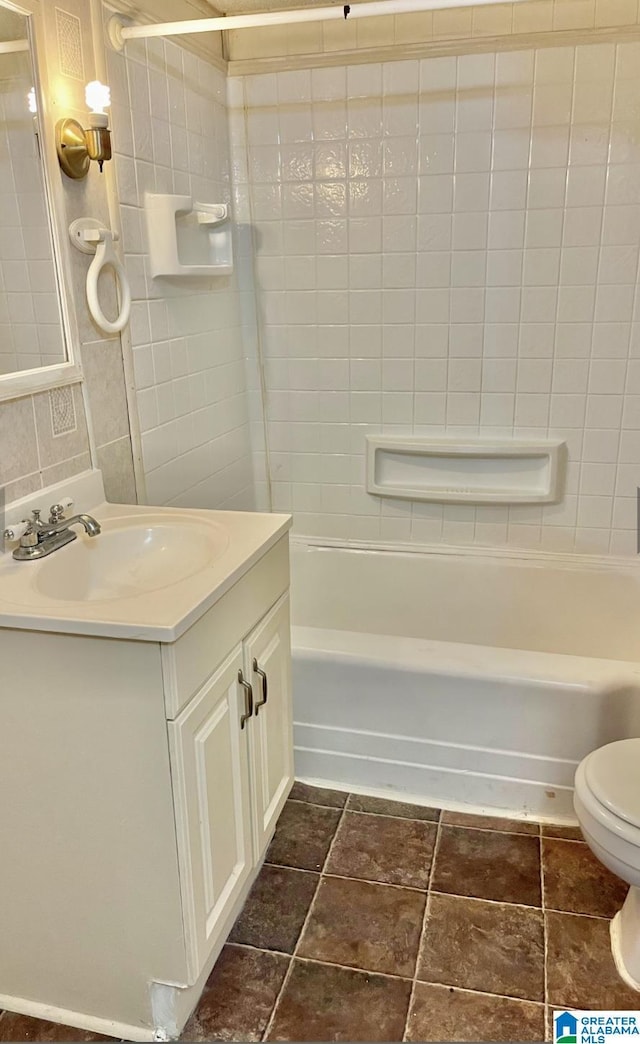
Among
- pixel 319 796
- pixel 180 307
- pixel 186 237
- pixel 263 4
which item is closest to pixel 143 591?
pixel 319 796

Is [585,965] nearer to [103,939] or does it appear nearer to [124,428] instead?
[103,939]

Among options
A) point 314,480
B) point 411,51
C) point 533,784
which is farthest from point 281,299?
point 533,784

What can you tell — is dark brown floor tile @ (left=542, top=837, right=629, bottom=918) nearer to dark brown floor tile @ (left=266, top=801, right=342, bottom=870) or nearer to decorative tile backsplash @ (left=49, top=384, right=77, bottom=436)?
dark brown floor tile @ (left=266, top=801, right=342, bottom=870)

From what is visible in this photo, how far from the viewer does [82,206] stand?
1.70m

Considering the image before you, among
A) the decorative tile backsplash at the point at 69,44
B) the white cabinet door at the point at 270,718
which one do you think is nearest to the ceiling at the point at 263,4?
the decorative tile backsplash at the point at 69,44

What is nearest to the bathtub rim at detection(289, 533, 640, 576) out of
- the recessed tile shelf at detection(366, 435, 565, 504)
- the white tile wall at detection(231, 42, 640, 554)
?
the white tile wall at detection(231, 42, 640, 554)

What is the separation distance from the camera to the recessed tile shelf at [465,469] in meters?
A: 2.53

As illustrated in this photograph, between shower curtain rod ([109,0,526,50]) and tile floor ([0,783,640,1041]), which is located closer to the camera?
tile floor ([0,783,640,1041])

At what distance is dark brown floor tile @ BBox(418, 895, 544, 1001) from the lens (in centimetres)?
153

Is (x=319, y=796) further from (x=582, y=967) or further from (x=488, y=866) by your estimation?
(x=582, y=967)

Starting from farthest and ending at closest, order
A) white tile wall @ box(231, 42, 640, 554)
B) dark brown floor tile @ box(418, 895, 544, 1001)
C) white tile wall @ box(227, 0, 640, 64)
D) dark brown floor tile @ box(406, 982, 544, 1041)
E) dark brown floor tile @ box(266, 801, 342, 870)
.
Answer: white tile wall @ box(231, 42, 640, 554) → white tile wall @ box(227, 0, 640, 64) → dark brown floor tile @ box(266, 801, 342, 870) → dark brown floor tile @ box(418, 895, 544, 1001) → dark brown floor tile @ box(406, 982, 544, 1041)

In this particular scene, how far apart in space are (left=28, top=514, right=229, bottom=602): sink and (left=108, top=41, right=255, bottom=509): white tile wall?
45 centimetres

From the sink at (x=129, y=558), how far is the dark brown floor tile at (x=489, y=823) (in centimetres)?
102

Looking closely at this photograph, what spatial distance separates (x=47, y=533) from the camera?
4.83 ft
